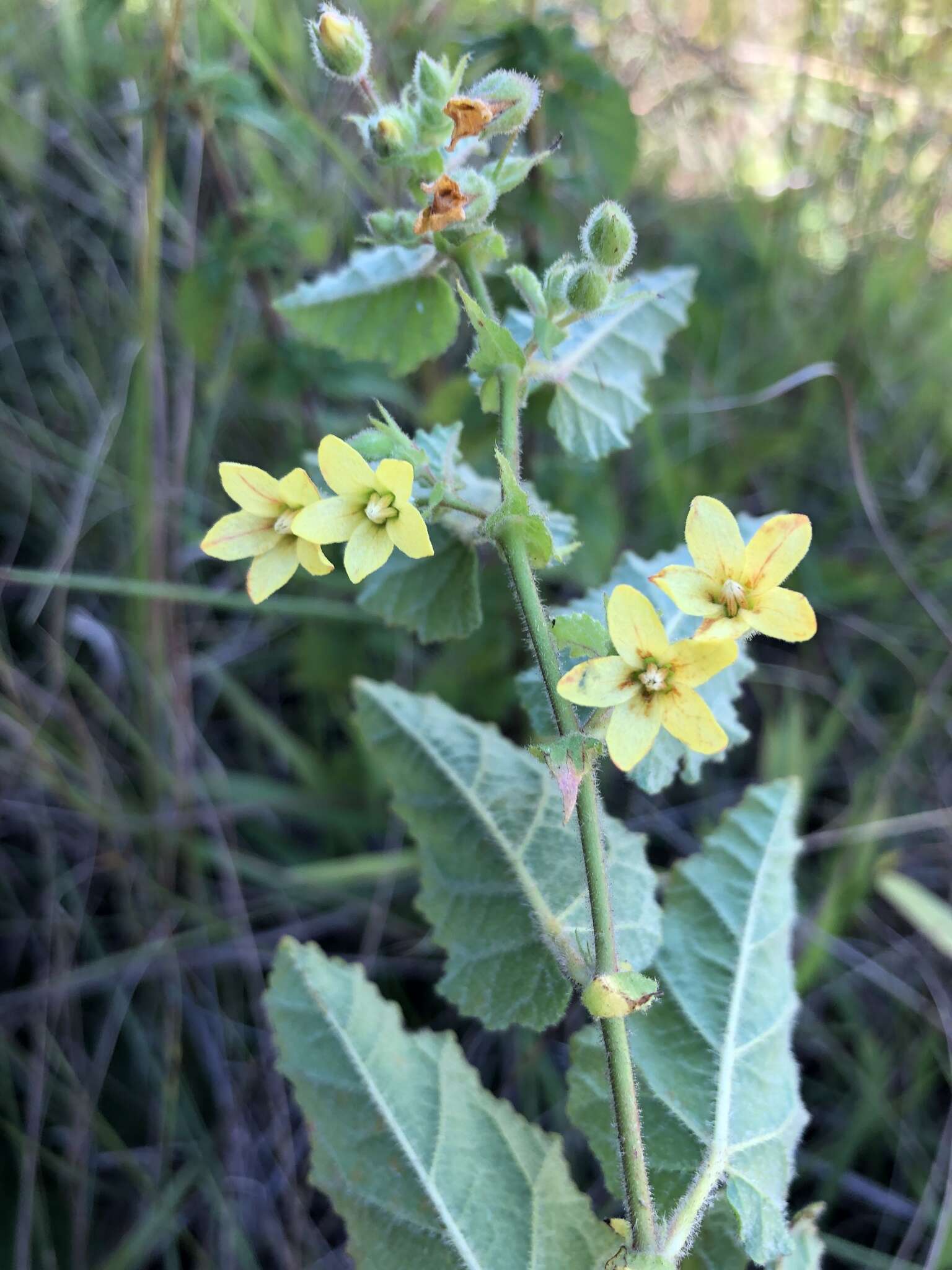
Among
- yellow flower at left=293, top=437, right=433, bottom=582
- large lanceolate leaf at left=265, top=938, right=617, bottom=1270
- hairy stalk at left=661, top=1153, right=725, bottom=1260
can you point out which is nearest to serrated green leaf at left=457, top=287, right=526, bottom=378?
yellow flower at left=293, top=437, right=433, bottom=582

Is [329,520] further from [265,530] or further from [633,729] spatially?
[633,729]

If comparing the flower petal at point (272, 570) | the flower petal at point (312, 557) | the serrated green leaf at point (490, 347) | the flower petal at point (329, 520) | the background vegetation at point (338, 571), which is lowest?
the background vegetation at point (338, 571)

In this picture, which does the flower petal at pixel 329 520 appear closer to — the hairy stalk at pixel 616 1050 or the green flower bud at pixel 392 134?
the hairy stalk at pixel 616 1050

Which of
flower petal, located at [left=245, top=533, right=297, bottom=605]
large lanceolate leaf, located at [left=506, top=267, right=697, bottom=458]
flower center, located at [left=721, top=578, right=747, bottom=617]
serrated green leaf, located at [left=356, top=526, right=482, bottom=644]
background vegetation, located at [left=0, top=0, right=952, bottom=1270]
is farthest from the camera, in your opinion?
background vegetation, located at [left=0, top=0, right=952, bottom=1270]

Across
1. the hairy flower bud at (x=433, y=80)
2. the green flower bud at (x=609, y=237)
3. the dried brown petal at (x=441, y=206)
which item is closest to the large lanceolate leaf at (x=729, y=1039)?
the green flower bud at (x=609, y=237)

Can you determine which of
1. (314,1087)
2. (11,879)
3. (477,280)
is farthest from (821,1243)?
(11,879)

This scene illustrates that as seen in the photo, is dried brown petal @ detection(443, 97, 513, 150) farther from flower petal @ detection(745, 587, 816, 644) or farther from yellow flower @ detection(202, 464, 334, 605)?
flower petal @ detection(745, 587, 816, 644)
